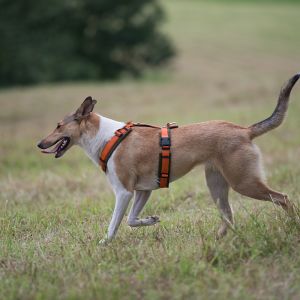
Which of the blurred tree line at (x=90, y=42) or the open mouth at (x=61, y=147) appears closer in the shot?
the open mouth at (x=61, y=147)

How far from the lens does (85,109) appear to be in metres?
6.88

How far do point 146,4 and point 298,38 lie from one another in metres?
16.8

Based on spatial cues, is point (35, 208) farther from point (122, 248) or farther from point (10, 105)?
point (10, 105)

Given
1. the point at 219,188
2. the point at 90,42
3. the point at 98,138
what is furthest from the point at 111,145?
the point at 90,42

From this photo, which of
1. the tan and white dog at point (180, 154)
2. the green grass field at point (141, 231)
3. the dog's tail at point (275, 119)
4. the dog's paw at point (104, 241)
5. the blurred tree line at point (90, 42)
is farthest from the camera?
the blurred tree line at point (90, 42)

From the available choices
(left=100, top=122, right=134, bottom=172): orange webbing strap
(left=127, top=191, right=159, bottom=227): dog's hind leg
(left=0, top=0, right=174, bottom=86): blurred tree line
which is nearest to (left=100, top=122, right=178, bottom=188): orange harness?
(left=100, top=122, right=134, bottom=172): orange webbing strap

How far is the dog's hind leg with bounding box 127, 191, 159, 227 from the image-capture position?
6672 millimetres

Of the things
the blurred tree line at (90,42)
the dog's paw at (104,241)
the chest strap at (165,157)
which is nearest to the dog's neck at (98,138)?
the chest strap at (165,157)

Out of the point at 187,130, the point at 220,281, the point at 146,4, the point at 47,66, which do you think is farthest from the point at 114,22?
the point at 220,281

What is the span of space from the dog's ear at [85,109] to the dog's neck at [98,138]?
20 cm

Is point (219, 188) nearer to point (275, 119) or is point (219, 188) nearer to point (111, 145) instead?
point (275, 119)

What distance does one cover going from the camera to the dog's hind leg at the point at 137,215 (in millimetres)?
6672

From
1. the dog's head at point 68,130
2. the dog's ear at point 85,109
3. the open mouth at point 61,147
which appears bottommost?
the open mouth at point 61,147

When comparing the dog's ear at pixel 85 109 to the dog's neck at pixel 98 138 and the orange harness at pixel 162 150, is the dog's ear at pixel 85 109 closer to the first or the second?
the dog's neck at pixel 98 138
